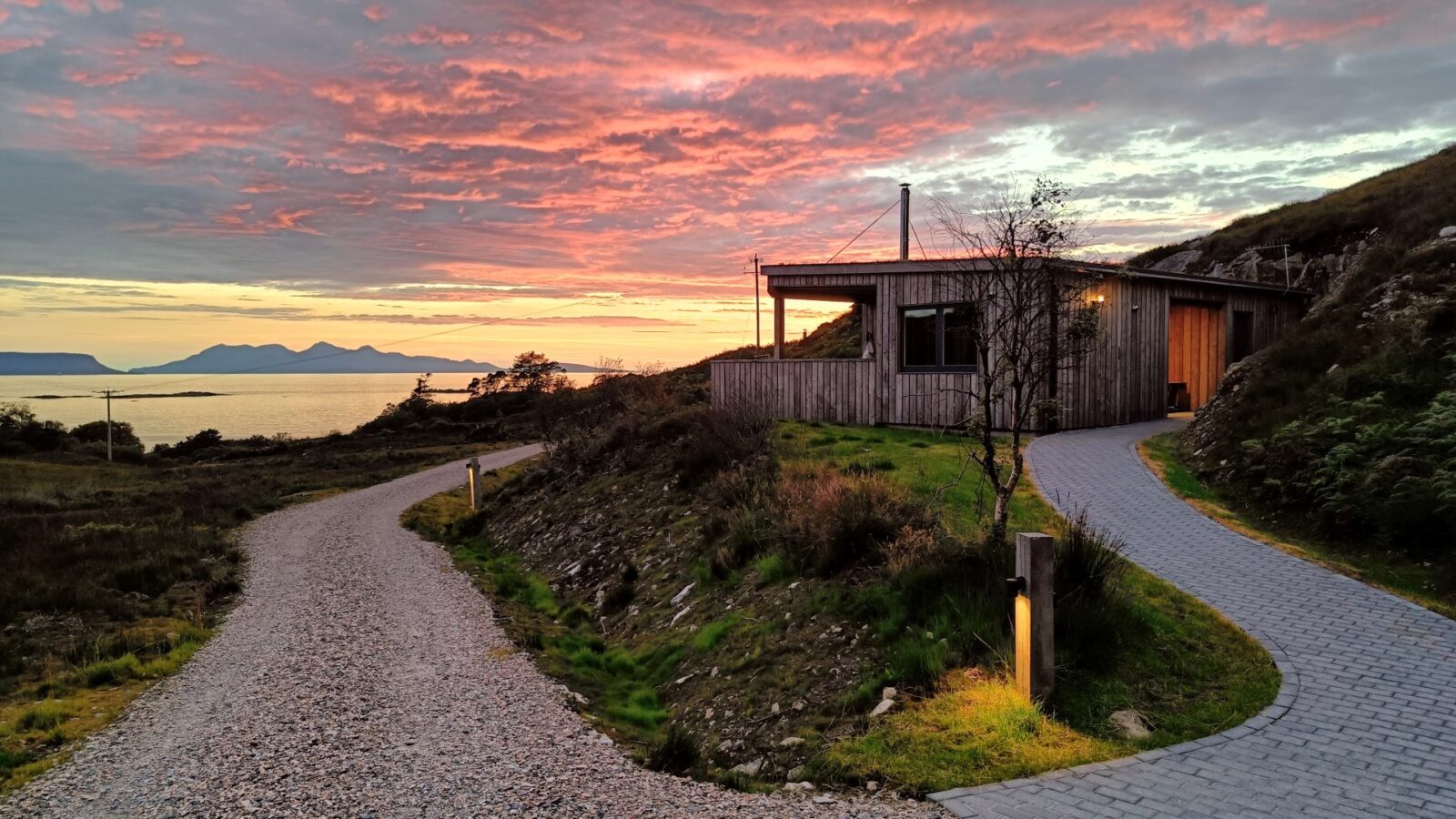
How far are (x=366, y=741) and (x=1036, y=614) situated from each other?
5.29 metres

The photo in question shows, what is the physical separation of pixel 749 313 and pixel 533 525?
30.3 meters

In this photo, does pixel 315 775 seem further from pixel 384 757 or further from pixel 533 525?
pixel 533 525

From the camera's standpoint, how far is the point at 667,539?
12.3m

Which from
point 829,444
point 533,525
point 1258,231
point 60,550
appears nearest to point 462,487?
point 533,525

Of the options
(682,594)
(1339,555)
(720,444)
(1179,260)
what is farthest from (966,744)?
(1179,260)

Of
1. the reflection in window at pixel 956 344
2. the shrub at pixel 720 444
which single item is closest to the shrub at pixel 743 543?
the shrub at pixel 720 444

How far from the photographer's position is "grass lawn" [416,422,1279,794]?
17.1 ft

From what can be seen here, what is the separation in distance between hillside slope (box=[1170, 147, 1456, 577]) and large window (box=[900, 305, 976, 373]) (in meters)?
4.95

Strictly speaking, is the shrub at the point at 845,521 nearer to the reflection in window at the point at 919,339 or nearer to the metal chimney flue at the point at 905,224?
the reflection in window at the point at 919,339

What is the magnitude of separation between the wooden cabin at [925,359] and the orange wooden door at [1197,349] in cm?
15

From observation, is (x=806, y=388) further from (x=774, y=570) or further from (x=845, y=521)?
(x=845, y=521)

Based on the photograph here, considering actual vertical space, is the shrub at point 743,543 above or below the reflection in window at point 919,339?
below

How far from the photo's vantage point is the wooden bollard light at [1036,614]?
215 inches

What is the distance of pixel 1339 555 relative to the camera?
9.21m
